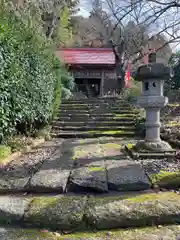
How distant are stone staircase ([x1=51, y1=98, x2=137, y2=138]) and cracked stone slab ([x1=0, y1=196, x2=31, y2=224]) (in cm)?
462

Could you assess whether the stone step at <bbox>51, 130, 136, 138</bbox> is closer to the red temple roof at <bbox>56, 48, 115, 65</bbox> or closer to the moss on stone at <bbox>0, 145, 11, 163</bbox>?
the moss on stone at <bbox>0, 145, 11, 163</bbox>

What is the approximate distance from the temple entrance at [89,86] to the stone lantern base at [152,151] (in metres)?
13.1

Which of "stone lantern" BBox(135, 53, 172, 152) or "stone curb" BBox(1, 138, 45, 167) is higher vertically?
"stone lantern" BBox(135, 53, 172, 152)

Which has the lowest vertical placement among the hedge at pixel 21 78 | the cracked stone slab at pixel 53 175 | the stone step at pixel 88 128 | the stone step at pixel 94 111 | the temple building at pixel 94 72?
the cracked stone slab at pixel 53 175

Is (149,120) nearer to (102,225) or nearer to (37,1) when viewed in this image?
(102,225)

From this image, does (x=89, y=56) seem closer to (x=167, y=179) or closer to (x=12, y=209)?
(x=167, y=179)

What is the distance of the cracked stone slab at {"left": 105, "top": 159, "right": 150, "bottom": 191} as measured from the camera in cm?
271

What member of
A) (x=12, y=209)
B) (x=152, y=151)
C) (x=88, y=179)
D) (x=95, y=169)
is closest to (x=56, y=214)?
(x=12, y=209)

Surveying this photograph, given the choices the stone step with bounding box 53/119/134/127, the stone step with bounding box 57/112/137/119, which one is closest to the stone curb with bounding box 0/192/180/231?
the stone step with bounding box 53/119/134/127

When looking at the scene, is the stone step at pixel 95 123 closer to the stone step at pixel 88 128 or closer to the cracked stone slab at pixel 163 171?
the stone step at pixel 88 128

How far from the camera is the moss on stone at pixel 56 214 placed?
2.14 metres

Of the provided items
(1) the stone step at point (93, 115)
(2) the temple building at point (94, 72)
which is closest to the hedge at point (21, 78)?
(1) the stone step at point (93, 115)

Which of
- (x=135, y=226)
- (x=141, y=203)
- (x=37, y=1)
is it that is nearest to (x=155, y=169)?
(x=141, y=203)

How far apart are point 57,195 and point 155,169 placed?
4.17 feet
